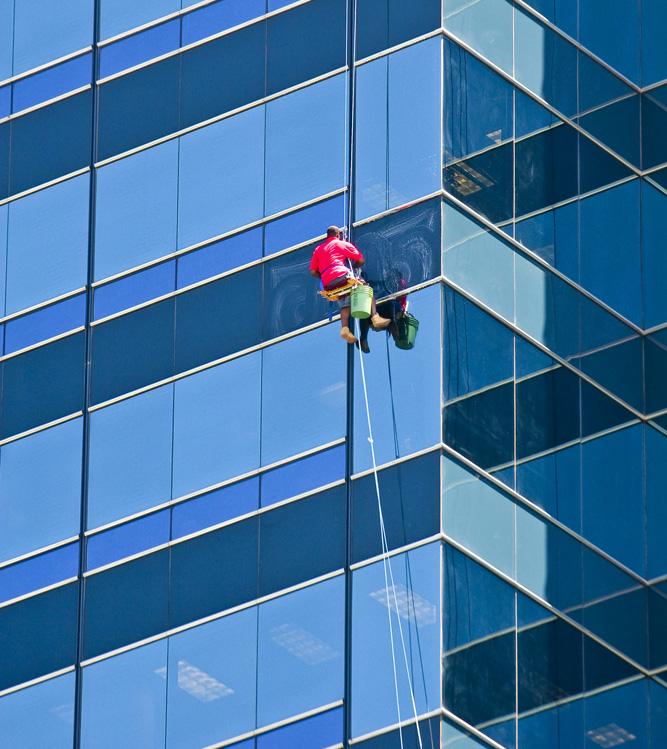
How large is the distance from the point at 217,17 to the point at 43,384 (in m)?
5.58

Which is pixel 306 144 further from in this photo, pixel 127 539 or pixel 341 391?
pixel 127 539

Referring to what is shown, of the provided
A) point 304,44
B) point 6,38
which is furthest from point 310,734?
point 6,38

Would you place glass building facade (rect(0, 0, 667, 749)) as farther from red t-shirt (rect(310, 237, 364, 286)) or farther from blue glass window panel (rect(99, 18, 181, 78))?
red t-shirt (rect(310, 237, 364, 286))

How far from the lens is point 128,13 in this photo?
32.1 meters

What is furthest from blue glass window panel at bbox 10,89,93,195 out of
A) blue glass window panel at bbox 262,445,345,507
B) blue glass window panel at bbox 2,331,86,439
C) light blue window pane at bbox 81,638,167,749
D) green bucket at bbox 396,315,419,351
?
light blue window pane at bbox 81,638,167,749

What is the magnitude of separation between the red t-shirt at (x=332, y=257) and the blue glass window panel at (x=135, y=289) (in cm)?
323

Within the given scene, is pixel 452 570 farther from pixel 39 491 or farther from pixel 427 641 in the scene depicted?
pixel 39 491

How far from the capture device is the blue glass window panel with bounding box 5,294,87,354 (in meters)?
31.0

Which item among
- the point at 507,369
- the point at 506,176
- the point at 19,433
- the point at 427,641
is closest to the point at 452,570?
the point at 427,641

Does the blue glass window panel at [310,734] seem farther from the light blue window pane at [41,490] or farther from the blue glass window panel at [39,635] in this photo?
the light blue window pane at [41,490]

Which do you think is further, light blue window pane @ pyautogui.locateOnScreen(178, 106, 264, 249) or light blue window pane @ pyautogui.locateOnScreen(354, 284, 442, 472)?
light blue window pane @ pyautogui.locateOnScreen(178, 106, 264, 249)

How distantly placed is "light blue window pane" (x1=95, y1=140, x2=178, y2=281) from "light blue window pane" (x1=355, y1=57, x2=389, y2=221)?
3126 millimetres

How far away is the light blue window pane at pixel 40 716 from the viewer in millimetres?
28766

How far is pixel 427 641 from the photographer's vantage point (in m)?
26.1
